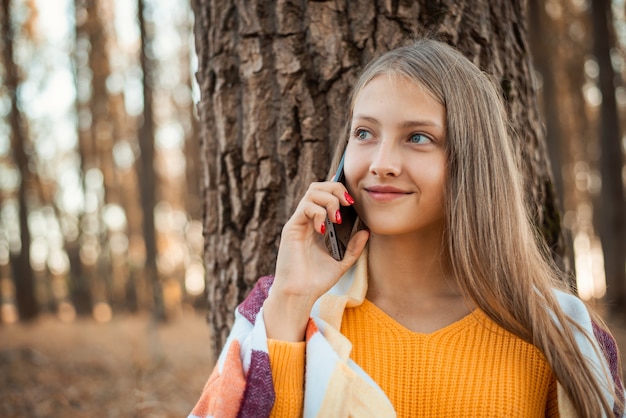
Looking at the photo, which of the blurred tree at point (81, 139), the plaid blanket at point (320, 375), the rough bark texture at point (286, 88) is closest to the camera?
the plaid blanket at point (320, 375)

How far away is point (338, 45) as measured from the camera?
2.48m

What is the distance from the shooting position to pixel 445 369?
1936mm

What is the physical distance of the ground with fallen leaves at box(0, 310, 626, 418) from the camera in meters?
6.01

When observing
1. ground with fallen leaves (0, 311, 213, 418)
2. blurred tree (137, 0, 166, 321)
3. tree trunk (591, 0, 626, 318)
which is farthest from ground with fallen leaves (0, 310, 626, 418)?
tree trunk (591, 0, 626, 318)

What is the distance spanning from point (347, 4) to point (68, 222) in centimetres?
1953

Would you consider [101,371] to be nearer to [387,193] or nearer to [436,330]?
[436,330]

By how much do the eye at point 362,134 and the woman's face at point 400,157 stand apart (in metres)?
0.01

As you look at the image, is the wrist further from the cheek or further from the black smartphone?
the cheek

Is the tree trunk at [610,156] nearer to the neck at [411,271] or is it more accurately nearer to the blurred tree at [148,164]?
the blurred tree at [148,164]

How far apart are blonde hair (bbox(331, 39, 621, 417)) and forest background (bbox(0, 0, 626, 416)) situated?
1421mm

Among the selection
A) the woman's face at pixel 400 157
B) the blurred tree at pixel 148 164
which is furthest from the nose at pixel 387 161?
the blurred tree at pixel 148 164

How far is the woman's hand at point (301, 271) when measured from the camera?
1936 millimetres

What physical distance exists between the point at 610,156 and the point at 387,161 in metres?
10.2

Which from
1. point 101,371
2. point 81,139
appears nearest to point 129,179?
point 81,139
